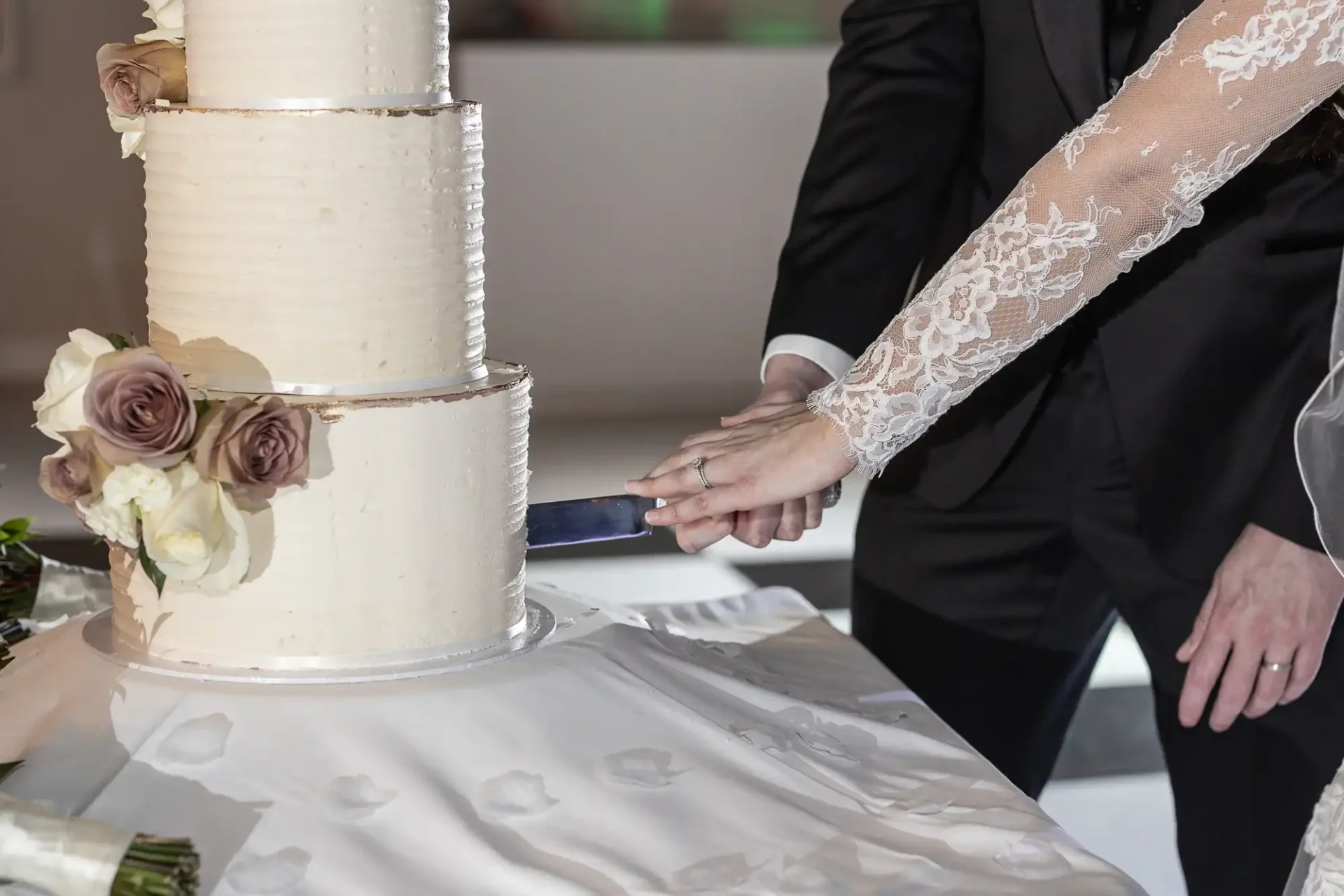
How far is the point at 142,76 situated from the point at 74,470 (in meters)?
0.32

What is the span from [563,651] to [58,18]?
5.18m

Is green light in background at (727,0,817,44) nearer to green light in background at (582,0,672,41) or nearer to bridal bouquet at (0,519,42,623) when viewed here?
green light in background at (582,0,672,41)

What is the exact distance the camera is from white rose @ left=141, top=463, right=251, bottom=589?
0.97m

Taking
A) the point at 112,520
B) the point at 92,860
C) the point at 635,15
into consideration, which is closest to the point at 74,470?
the point at 112,520

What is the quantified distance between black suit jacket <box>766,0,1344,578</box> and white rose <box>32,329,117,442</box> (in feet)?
2.55

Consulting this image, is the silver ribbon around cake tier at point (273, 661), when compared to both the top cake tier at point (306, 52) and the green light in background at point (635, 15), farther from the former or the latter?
the green light in background at point (635, 15)

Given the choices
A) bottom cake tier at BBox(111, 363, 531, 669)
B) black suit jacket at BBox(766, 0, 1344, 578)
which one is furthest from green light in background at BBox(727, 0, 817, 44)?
bottom cake tier at BBox(111, 363, 531, 669)

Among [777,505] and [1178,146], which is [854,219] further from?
[1178,146]

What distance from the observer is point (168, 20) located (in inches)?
44.0

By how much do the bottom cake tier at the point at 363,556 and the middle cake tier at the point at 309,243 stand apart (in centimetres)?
4

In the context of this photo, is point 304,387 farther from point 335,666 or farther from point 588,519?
point 588,519

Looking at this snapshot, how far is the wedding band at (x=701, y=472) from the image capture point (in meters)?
1.25

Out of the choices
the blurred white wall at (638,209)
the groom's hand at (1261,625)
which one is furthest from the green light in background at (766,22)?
the groom's hand at (1261,625)

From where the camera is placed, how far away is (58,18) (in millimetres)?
5469
